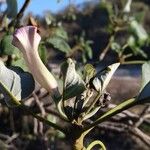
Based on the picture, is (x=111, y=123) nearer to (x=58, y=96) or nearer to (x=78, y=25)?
(x=58, y=96)

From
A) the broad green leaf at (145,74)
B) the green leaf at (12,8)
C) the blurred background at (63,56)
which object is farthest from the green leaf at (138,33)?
the broad green leaf at (145,74)

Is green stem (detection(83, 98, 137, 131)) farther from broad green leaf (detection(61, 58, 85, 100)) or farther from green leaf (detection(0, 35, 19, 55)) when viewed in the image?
green leaf (detection(0, 35, 19, 55))

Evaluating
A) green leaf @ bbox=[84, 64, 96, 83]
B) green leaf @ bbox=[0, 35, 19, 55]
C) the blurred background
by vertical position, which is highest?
green leaf @ bbox=[84, 64, 96, 83]

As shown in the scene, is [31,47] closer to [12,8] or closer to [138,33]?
[12,8]

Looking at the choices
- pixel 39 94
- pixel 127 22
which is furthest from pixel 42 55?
pixel 127 22

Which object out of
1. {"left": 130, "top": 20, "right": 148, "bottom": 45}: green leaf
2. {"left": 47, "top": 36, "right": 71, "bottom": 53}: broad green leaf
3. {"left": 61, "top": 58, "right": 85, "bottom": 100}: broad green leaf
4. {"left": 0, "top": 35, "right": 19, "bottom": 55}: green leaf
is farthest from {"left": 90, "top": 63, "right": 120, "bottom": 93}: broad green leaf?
{"left": 130, "top": 20, "right": 148, "bottom": 45}: green leaf
